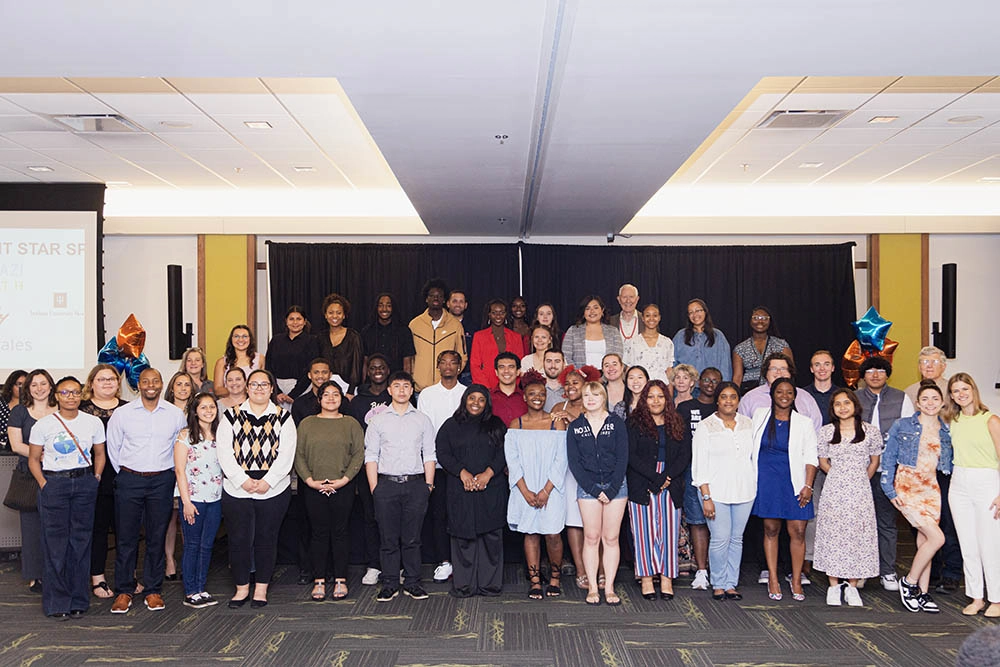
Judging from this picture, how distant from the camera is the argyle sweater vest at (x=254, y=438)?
5.34 m

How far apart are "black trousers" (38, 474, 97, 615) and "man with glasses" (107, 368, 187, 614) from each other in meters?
0.21

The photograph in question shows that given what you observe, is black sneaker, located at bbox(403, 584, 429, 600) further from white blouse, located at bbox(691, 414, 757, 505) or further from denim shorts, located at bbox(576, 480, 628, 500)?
white blouse, located at bbox(691, 414, 757, 505)

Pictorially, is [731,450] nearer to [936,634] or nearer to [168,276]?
[936,634]

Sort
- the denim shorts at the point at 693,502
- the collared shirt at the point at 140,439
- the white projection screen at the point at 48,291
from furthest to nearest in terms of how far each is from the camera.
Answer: the white projection screen at the point at 48,291, the denim shorts at the point at 693,502, the collared shirt at the point at 140,439

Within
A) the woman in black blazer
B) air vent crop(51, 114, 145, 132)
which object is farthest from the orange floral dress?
air vent crop(51, 114, 145, 132)

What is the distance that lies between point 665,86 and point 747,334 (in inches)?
236

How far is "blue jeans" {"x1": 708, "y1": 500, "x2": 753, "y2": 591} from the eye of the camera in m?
5.54

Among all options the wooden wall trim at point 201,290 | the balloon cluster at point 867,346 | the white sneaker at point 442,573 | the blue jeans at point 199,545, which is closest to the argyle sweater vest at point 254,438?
the blue jeans at point 199,545

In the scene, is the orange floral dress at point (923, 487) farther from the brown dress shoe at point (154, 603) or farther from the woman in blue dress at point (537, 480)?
the brown dress shoe at point (154, 603)

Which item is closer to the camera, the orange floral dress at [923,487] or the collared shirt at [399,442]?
the orange floral dress at [923,487]

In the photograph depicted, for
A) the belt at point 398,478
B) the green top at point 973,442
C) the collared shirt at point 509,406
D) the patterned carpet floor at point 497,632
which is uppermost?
the collared shirt at point 509,406

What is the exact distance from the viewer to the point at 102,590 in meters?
5.64

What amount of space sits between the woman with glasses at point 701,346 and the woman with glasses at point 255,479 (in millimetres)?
3409

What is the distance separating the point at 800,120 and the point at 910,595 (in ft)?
11.0
